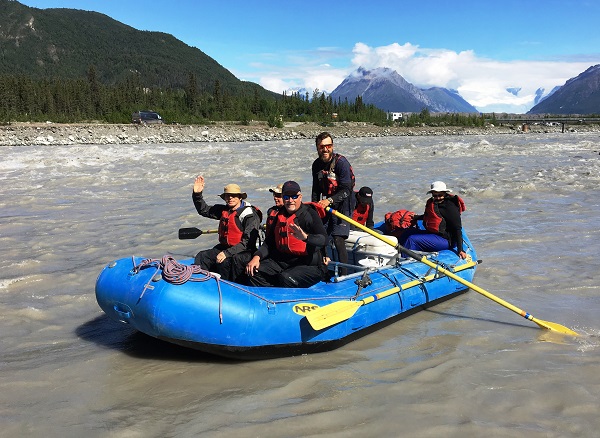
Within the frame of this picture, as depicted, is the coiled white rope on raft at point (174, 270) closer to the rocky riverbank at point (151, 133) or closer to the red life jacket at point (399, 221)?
the red life jacket at point (399, 221)

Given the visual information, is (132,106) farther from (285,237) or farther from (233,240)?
(285,237)

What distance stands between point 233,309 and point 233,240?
115cm

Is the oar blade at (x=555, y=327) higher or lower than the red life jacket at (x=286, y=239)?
lower

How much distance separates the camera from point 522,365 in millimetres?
4422

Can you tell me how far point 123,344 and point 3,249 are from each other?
13.3 feet

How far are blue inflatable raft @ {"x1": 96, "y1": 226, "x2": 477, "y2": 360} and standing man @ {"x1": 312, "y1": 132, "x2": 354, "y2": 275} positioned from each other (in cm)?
73

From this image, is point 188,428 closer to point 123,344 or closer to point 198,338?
point 198,338

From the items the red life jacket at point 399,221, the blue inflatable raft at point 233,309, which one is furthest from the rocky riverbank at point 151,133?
the blue inflatable raft at point 233,309

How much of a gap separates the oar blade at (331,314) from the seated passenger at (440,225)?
6.94ft

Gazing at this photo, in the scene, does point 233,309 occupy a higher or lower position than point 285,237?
lower

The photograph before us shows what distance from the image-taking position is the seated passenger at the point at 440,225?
641 centimetres

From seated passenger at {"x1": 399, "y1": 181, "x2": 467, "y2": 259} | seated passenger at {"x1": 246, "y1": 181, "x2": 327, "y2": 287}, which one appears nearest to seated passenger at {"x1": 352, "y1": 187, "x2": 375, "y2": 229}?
seated passenger at {"x1": 399, "y1": 181, "x2": 467, "y2": 259}

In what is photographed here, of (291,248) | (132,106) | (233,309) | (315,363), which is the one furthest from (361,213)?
(132,106)

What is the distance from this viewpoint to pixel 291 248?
16.3 ft
